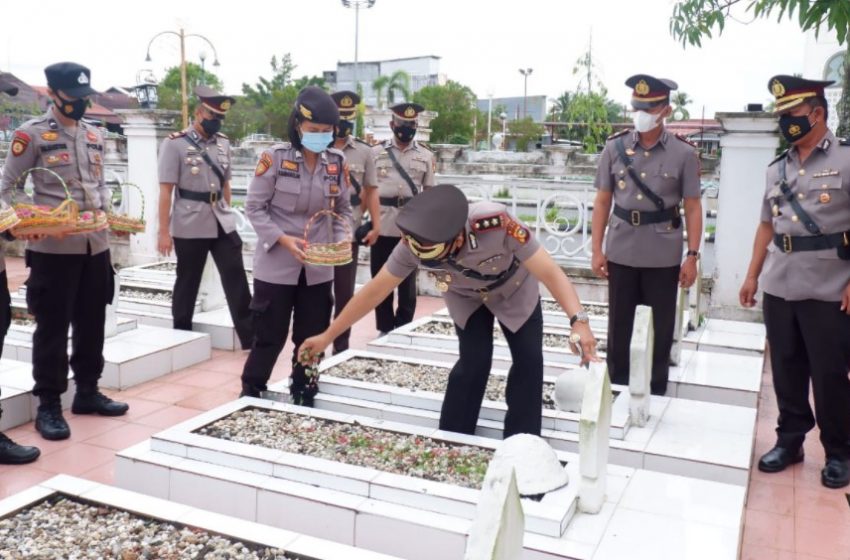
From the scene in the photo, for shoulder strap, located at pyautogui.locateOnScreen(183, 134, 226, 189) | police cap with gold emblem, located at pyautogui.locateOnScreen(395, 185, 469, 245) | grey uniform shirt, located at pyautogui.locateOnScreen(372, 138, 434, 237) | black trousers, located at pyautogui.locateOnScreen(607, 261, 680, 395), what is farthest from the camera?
grey uniform shirt, located at pyautogui.locateOnScreen(372, 138, 434, 237)

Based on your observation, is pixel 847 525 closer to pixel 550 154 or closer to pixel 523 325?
pixel 523 325

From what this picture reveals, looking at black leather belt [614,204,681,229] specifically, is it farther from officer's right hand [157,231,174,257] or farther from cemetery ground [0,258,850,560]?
officer's right hand [157,231,174,257]

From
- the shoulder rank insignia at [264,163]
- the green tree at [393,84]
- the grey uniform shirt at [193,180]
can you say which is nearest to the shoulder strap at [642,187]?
the shoulder rank insignia at [264,163]

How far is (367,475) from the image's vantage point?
3.03 metres

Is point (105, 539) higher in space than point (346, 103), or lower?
lower

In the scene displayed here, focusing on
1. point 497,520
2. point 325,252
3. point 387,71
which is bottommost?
point 497,520

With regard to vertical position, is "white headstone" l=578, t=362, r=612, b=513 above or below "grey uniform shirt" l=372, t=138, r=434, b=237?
below

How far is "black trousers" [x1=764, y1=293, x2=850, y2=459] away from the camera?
353cm

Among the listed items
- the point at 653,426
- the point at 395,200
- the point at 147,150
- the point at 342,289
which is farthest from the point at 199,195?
the point at 147,150

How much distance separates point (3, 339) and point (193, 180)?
1.98m

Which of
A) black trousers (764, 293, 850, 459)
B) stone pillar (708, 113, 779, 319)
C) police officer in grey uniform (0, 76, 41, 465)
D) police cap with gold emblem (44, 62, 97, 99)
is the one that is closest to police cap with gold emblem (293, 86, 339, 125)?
police cap with gold emblem (44, 62, 97, 99)

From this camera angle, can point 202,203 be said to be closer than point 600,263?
No

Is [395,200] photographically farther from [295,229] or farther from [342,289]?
[295,229]

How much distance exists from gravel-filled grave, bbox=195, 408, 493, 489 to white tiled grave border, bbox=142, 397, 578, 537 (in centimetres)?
6
